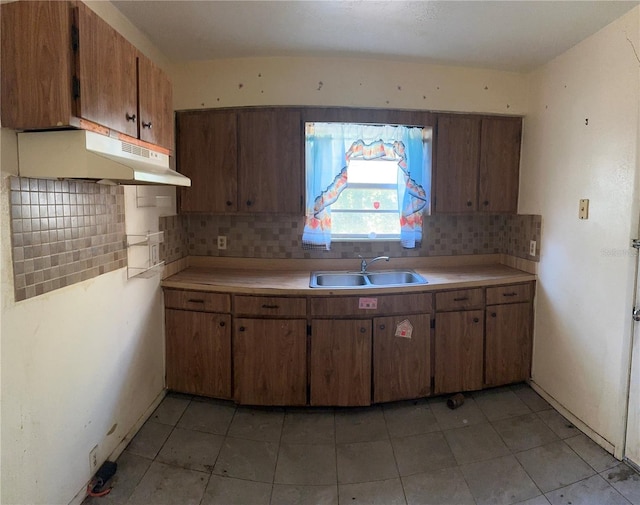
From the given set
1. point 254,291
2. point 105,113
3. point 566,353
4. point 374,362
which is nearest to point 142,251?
point 254,291

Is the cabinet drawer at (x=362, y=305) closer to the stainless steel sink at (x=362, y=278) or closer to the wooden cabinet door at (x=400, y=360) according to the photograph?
the wooden cabinet door at (x=400, y=360)

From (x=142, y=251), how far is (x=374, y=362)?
168 cm

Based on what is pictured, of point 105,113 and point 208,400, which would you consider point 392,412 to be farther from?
point 105,113

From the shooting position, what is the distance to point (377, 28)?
6.61 feet

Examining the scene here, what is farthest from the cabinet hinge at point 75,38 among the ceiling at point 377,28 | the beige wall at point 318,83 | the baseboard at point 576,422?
the baseboard at point 576,422

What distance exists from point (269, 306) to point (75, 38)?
63.7 inches

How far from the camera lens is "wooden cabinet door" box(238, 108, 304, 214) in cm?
247

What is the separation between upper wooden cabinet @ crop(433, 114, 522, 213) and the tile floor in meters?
1.50

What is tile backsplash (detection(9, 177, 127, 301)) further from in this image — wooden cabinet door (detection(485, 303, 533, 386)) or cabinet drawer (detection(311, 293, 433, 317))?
wooden cabinet door (detection(485, 303, 533, 386))

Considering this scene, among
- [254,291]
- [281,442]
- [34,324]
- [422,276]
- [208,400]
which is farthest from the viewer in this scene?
[422,276]

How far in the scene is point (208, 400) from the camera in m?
2.42

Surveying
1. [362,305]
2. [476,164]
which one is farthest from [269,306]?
[476,164]

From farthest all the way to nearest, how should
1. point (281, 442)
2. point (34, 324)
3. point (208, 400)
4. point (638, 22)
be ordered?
1. point (208, 400)
2. point (281, 442)
3. point (638, 22)
4. point (34, 324)

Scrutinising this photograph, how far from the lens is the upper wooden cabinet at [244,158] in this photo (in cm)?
248
